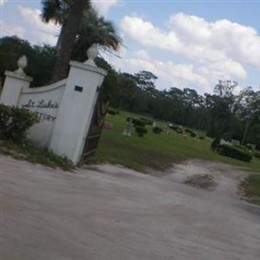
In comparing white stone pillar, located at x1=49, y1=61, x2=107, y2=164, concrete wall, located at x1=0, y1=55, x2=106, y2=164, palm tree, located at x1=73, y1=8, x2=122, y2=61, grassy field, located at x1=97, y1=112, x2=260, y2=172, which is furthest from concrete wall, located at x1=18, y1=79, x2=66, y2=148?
palm tree, located at x1=73, y1=8, x2=122, y2=61

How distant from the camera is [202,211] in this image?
439 inches

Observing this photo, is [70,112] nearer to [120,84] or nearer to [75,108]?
[75,108]

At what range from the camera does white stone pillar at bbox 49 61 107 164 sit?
13.9 metres

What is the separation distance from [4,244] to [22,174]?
4.54 meters

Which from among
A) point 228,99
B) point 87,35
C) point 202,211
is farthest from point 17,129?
point 228,99

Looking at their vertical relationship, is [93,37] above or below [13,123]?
above

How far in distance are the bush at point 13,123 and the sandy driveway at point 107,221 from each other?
1887 millimetres

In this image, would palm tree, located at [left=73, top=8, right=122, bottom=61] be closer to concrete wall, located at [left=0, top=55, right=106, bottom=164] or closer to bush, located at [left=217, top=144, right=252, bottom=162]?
bush, located at [left=217, top=144, right=252, bottom=162]

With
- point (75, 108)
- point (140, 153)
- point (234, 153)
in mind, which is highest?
point (75, 108)

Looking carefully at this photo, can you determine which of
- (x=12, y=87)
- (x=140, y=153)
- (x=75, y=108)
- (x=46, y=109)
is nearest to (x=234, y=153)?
(x=140, y=153)

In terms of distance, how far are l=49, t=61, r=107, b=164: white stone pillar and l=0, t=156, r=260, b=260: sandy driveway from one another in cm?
→ 136

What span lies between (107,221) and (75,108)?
6.36 m

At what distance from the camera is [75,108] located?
45.7ft

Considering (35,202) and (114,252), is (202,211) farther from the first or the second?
(114,252)
